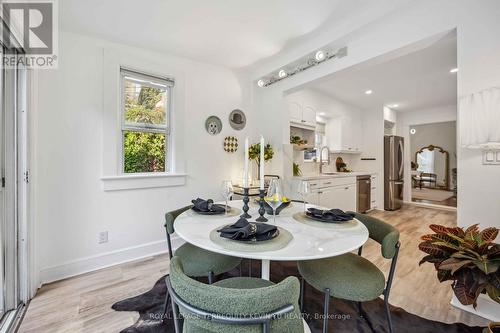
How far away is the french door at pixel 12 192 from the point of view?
63.8 inches

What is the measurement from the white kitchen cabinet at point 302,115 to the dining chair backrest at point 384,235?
2.56 meters

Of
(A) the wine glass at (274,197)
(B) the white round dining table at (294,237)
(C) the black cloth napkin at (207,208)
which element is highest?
(A) the wine glass at (274,197)

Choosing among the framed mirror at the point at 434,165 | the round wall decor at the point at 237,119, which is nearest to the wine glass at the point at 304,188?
the round wall decor at the point at 237,119

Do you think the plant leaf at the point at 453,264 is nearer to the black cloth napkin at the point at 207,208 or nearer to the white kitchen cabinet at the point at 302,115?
the black cloth napkin at the point at 207,208

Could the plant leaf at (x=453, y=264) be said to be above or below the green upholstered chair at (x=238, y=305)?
below

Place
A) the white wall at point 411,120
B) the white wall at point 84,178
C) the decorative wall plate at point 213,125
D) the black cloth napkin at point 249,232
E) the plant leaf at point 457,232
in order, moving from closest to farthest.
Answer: the black cloth napkin at point 249,232
the plant leaf at point 457,232
the white wall at point 84,178
the decorative wall plate at point 213,125
the white wall at point 411,120

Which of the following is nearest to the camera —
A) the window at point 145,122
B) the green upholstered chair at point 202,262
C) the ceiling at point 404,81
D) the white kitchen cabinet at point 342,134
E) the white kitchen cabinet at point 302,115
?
the green upholstered chair at point 202,262

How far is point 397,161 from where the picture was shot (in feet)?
17.2

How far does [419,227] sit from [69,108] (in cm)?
526

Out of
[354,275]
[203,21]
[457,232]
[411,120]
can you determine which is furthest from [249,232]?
[411,120]

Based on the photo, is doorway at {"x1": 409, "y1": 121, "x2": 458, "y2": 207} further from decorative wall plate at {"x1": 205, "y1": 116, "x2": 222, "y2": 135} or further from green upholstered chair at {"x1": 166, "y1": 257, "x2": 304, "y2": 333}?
green upholstered chair at {"x1": 166, "y1": 257, "x2": 304, "y2": 333}

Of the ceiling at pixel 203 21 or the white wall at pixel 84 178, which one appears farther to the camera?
the white wall at pixel 84 178

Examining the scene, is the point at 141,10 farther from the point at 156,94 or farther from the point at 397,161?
the point at 397,161

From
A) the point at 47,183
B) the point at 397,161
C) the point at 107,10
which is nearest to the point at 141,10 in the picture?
the point at 107,10
